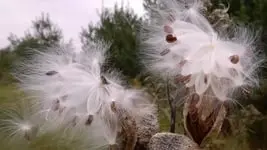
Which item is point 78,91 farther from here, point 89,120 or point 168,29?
point 168,29

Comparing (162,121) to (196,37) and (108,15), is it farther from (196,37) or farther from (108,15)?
(108,15)

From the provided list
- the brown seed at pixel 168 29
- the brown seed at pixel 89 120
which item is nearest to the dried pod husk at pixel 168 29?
the brown seed at pixel 168 29

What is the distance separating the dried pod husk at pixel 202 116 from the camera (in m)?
1.14

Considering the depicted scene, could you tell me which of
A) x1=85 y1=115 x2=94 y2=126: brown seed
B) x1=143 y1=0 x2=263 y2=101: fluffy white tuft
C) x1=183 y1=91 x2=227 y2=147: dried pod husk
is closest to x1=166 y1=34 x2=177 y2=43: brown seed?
x1=143 y1=0 x2=263 y2=101: fluffy white tuft

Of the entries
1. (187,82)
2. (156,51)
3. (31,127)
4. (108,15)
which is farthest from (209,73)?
(108,15)

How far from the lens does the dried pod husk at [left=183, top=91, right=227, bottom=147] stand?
114cm

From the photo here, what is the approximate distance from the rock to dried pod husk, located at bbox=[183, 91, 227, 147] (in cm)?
3

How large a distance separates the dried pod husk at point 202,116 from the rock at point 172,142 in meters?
0.03

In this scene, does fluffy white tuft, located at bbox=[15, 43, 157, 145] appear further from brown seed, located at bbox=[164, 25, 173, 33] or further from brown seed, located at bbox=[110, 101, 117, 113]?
brown seed, located at bbox=[164, 25, 173, 33]

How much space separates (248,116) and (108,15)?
1.14 meters

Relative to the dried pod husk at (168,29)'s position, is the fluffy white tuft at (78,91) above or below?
below

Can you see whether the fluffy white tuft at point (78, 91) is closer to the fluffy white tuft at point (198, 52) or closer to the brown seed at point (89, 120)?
the brown seed at point (89, 120)

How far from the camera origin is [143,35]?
1.31m

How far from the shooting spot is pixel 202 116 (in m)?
1.14
